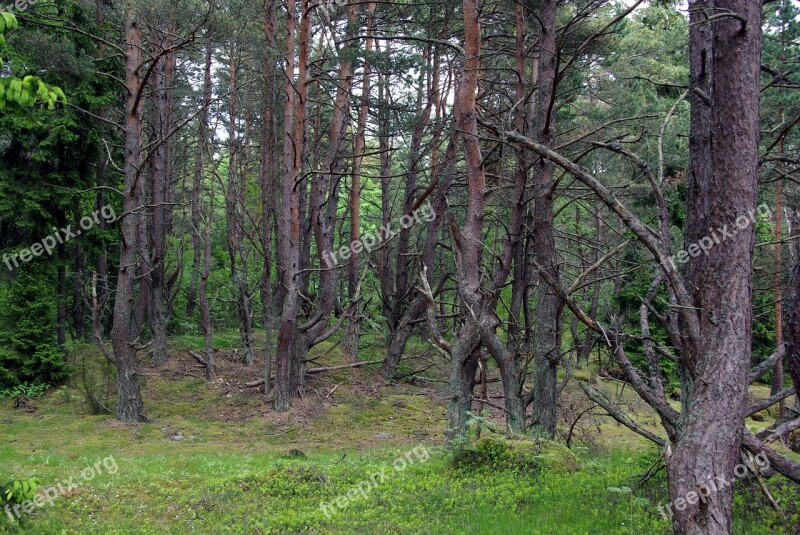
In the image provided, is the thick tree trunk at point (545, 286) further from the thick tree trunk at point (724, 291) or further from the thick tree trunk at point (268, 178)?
the thick tree trunk at point (268, 178)

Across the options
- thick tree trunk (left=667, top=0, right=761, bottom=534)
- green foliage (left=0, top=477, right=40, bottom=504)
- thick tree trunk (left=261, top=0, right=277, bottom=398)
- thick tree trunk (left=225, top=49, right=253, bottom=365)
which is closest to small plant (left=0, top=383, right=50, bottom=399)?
thick tree trunk (left=225, top=49, right=253, bottom=365)

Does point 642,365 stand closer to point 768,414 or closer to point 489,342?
point 768,414

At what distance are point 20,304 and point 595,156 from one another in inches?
733

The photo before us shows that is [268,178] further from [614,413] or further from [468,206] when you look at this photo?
[614,413]

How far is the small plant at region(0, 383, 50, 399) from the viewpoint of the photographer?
1622 centimetres

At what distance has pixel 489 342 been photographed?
8680 mm

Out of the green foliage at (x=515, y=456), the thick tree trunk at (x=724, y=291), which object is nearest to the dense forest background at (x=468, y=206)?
the thick tree trunk at (x=724, y=291)

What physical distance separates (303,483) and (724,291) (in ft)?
18.1

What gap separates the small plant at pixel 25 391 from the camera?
16.2 metres

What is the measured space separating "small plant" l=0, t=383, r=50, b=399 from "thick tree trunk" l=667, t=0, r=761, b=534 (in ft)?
55.4

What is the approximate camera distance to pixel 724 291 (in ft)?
14.5

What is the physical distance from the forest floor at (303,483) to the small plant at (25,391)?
698 millimetres

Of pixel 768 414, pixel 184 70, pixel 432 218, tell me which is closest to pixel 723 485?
pixel 432 218

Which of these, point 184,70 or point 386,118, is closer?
point 386,118
